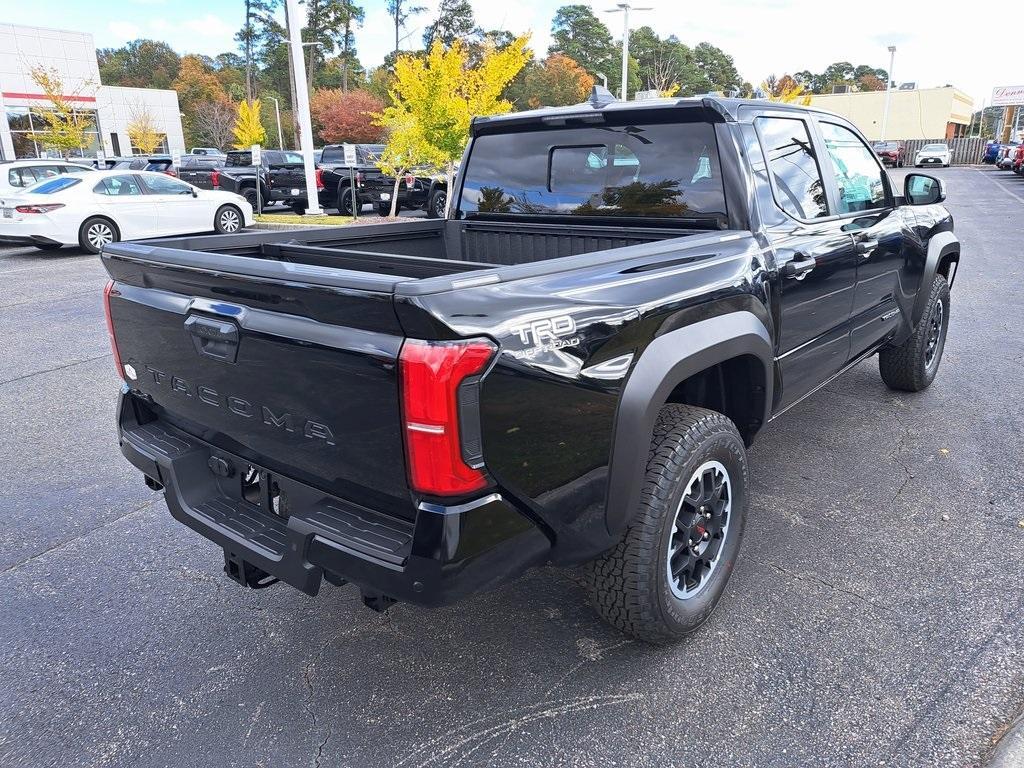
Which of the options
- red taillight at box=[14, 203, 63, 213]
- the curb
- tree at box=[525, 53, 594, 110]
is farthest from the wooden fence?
the curb

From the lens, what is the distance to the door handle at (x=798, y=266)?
3.19 meters

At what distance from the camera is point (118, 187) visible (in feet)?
43.8

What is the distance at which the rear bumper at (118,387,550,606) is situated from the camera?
6.20 feet

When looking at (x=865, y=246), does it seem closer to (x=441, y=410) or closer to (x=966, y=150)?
(x=441, y=410)

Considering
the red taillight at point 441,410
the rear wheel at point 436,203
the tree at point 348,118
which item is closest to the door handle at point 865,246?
the red taillight at point 441,410

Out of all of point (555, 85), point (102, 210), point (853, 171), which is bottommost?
point (102, 210)

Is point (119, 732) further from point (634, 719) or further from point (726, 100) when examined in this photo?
point (726, 100)

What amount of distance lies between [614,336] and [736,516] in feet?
3.69

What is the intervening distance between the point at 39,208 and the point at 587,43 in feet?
256

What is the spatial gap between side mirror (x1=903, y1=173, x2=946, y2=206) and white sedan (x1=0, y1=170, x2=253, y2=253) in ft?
38.1

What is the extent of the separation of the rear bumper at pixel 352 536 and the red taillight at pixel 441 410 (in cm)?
8

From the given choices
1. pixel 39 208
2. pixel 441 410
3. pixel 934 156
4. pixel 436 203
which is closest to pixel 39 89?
pixel 436 203

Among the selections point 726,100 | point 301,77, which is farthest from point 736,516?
point 301,77

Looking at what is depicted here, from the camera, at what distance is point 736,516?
9.61 ft
